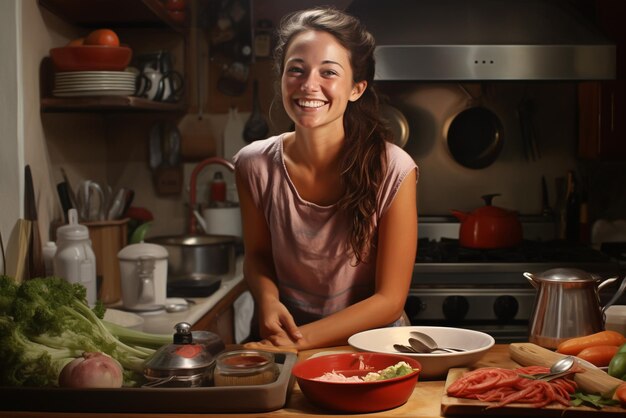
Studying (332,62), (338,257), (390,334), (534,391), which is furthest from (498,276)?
(534,391)

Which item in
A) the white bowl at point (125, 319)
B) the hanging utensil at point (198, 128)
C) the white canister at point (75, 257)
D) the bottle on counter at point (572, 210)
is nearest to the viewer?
the white bowl at point (125, 319)

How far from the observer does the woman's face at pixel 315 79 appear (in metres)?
2.09

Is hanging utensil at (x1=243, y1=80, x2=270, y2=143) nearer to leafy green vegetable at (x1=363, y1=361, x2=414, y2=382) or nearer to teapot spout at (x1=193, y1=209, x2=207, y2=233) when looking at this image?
teapot spout at (x1=193, y1=209, x2=207, y2=233)

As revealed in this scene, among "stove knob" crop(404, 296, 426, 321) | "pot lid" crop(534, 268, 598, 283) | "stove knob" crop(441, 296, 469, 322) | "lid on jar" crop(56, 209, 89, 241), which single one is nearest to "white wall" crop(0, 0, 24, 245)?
"lid on jar" crop(56, 209, 89, 241)

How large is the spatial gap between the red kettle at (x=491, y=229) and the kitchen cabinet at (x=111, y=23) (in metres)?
1.26

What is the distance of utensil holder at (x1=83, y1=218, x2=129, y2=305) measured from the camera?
9.38ft

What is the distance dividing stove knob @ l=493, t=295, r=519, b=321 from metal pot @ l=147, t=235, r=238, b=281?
3.19 ft

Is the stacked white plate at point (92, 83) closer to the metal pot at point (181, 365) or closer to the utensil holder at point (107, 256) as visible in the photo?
the utensil holder at point (107, 256)

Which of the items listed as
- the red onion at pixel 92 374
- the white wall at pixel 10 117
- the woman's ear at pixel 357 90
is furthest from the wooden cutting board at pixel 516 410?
the white wall at pixel 10 117

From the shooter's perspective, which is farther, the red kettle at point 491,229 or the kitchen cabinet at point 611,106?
the kitchen cabinet at point 611,106

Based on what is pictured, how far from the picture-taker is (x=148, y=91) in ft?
11.3

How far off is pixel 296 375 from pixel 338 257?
79 cm

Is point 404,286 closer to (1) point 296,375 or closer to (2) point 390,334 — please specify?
(2) point 390,334

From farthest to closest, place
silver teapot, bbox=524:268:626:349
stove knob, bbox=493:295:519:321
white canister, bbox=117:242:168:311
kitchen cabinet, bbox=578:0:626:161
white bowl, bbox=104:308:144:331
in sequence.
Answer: kitchen cabinet, bbox=578:0:626:161 < stove knob, bbox=493:295:519:321 < white canister, bbox=117:242:168:311 < white bowl, bbox=104:308:144:331 < silver teapot, bbox=524:268:626:349
